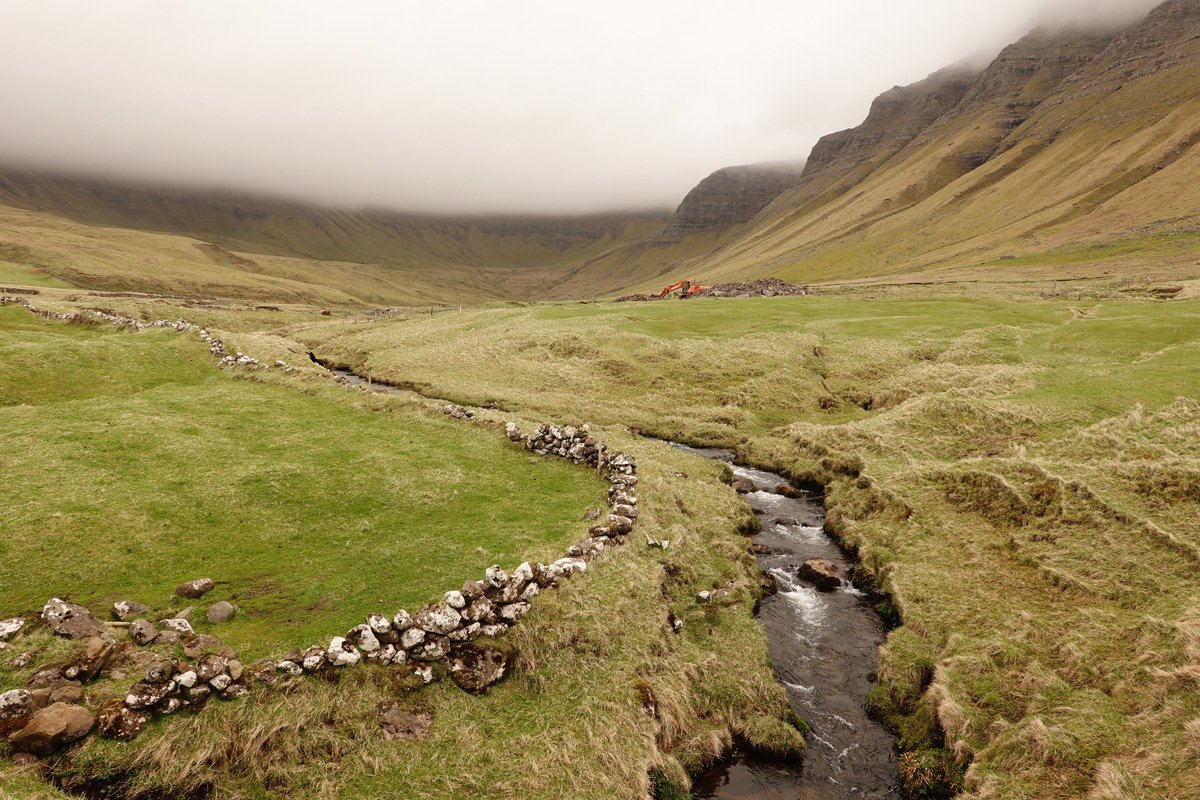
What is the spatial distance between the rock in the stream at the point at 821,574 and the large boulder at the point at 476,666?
1513 cm

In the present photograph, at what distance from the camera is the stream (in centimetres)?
1466

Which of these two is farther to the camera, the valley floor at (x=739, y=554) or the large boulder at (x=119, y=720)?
the valley floor at (x=739, y=554)

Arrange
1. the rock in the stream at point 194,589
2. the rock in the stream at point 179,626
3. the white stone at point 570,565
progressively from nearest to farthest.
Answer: the rock in the stream at point 179,626 → the rock in the stream at point 194,589 → the white stone at point 570,565

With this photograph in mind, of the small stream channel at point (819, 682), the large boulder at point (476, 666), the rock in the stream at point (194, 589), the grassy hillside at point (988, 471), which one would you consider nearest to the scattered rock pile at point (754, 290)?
the grassy hillside at point (988, 471)

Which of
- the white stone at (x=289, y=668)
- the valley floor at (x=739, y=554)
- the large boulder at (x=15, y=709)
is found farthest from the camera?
the white stone at (x=289, y=668)

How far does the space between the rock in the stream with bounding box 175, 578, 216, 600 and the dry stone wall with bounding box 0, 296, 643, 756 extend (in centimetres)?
3

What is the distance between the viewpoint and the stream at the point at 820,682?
14.7 meters

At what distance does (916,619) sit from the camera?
2006cm

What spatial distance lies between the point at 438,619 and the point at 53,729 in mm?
7621

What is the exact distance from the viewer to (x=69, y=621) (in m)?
12.8

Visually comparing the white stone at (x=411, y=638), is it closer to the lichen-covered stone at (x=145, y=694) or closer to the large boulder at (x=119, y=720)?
the lichen-covered stone at (x=145, y=694)

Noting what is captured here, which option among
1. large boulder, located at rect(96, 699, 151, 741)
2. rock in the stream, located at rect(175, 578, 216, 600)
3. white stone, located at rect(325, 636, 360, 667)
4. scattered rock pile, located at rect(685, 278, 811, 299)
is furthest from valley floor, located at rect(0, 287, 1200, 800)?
scattered rock pile, located at rect(685, 278, 811, 299)

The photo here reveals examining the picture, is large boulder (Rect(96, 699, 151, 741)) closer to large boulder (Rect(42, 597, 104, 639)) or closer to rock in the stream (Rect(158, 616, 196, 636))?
rock in the stream (Rect(158, 616, 196, 636))

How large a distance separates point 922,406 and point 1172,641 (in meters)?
24.8
